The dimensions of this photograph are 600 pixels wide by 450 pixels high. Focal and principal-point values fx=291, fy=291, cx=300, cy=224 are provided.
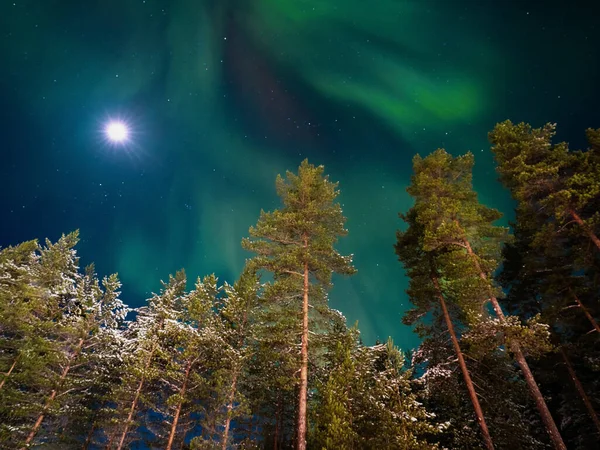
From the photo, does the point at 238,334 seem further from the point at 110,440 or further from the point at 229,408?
the point at 110,440

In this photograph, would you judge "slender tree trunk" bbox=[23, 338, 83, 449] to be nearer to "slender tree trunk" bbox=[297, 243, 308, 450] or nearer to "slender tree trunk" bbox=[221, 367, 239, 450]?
"slender tree trunk" bbox=[221, 367, 239, 450]

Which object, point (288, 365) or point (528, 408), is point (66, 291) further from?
point (528, 408)

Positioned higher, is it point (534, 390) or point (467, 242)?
point (467, 242)

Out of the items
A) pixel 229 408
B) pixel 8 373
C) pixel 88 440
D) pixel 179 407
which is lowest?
pixel 88 440

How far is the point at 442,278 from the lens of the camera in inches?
639

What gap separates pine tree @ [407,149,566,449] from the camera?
Answer: 11.0 metres


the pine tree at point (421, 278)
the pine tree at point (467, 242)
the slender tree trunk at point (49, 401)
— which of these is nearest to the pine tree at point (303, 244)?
the pine tree at point (421, 278)

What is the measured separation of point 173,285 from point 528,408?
1055 inches

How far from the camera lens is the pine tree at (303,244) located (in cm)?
1498

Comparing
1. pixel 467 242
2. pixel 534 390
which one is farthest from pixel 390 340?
pixel 467 242

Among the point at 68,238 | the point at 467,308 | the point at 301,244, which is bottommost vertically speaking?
the point at 467,308

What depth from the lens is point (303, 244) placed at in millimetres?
16891

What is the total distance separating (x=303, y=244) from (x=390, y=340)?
22.4 feet

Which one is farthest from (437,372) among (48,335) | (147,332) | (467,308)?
(48,335)
